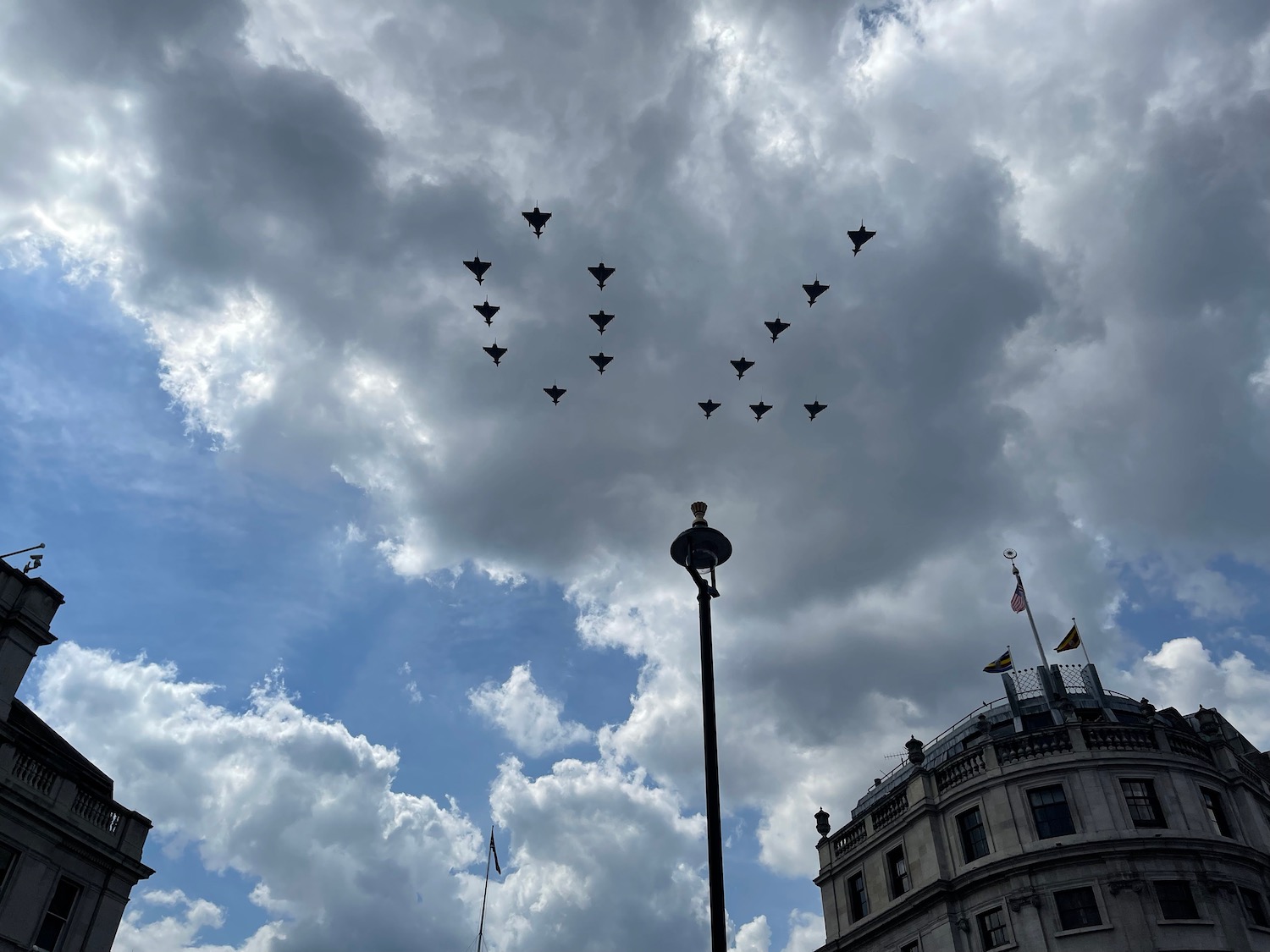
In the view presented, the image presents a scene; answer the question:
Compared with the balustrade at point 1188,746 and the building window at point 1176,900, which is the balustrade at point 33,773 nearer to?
the building window at point 1176,900

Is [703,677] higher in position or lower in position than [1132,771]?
lower

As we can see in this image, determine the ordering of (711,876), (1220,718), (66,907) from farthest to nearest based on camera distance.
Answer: (1220,718), (66,907), (711,876)

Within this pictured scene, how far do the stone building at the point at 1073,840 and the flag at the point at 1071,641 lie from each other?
133cm

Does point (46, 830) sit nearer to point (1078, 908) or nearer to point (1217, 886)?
point (1078, 908)

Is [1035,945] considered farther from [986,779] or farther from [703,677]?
[703,677]

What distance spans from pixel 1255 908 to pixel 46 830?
137 ft

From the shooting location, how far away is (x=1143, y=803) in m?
34.0

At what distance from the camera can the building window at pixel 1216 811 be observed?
34500 mm

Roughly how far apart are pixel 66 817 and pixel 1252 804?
44.0 metres

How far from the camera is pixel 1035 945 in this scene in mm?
31641

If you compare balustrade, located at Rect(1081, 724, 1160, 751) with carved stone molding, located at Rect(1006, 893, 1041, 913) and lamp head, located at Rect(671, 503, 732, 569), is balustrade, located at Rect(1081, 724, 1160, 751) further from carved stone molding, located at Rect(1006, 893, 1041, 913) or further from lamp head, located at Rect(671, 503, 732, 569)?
lamp head, located at Rect(671, 503, 732, 569)

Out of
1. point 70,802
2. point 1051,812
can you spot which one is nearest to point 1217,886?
point 1051,812

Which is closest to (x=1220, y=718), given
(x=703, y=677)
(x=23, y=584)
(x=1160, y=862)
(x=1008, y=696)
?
(x=1008, y=696)

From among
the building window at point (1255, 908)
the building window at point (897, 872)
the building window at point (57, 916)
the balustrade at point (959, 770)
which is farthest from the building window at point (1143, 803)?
the building window at point (57, 916)
